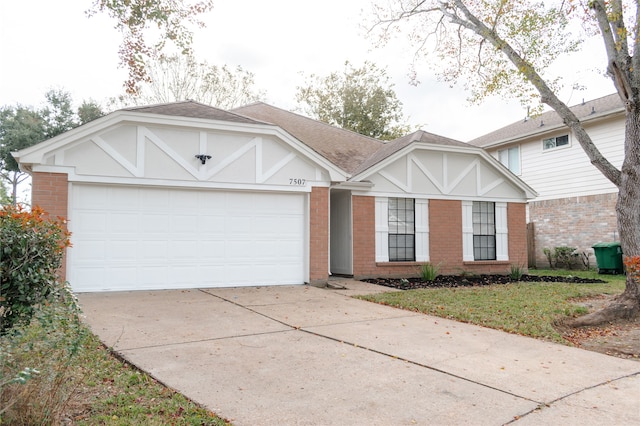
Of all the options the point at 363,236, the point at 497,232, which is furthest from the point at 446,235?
the point at 363,236

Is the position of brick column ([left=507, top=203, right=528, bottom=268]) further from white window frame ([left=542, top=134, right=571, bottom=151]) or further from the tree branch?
the tree branch

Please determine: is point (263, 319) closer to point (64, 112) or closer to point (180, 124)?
point (180, 124)

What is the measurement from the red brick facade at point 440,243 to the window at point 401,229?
1.00ft

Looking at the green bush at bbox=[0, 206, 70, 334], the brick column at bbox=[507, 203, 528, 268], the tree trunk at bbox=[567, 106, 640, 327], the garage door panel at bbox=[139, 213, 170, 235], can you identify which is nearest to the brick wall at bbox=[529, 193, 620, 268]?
the brick column at bbox=[507, 203, 528, 268]

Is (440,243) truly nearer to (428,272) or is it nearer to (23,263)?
(428,272)

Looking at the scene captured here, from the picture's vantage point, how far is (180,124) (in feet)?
32.9

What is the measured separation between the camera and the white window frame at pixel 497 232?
575 inches

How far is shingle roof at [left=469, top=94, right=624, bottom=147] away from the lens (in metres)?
17.2

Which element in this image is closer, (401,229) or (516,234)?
(401,229)

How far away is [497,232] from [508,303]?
6.68 m

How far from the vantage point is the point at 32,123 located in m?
24.2

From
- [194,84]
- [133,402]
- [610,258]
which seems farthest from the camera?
[194,84]

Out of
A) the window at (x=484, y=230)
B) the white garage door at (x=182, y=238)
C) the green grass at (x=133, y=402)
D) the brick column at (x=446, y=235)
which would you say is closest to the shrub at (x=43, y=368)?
the green grass at (x=133, y=402)

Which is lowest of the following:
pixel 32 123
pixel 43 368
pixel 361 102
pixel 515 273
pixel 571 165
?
pixel 515 273
